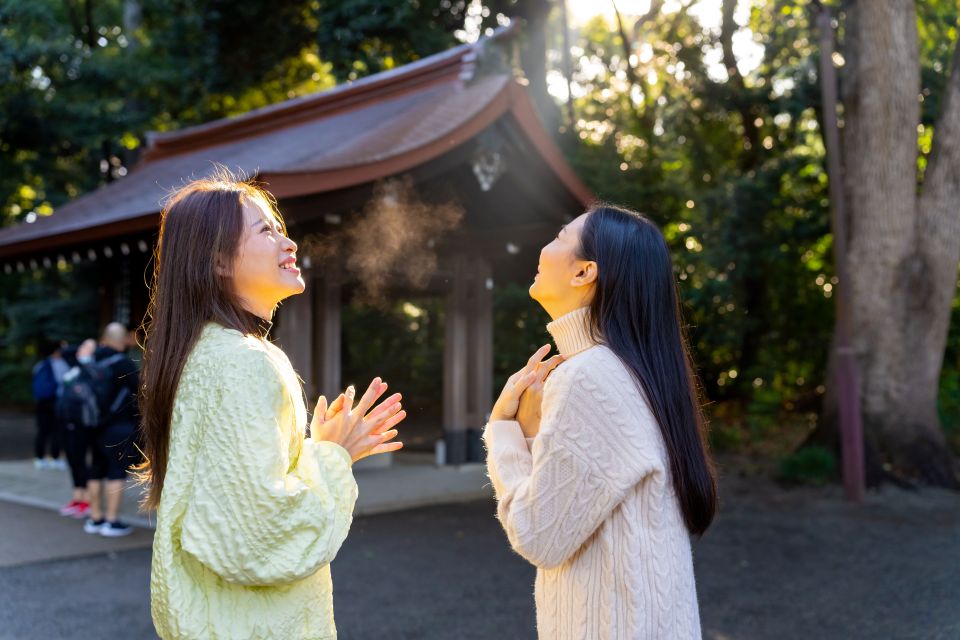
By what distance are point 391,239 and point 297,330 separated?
133 centimetres

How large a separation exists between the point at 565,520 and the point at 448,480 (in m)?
7.77

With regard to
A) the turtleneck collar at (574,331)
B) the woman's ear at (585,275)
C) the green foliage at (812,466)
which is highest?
the woman's ear at (585,275)

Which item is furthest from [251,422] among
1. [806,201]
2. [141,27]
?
[141,27]

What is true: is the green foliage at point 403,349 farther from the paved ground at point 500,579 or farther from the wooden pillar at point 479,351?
the paved ground at point 500,579

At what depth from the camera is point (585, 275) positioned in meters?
1.86

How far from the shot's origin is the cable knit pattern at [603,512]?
1665 millimetres

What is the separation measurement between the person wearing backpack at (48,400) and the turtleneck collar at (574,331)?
881 centimetres

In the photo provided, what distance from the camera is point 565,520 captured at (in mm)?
1668

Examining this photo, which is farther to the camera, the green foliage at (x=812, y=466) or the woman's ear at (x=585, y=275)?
the green foliage at (x=812, y=466)

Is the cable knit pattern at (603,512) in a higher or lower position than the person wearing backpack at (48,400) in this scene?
higher

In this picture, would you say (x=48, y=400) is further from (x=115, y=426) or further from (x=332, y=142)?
(x=332, y=142)

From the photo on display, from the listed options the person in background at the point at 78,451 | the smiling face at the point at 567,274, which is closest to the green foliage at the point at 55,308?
the person in background at the point at 78,451

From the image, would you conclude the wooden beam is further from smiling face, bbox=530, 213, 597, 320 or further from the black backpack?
smiling face, bbox=530, 213, 597, 320

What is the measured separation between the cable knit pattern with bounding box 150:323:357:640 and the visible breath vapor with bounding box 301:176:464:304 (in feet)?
18.9
